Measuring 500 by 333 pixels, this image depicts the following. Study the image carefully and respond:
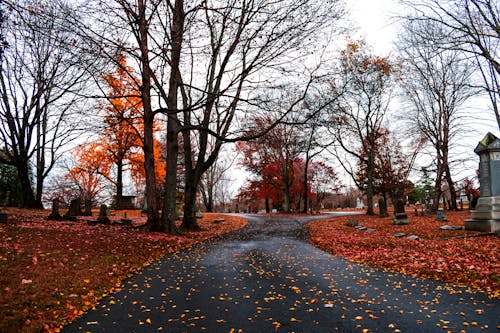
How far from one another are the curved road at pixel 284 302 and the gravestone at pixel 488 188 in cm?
684

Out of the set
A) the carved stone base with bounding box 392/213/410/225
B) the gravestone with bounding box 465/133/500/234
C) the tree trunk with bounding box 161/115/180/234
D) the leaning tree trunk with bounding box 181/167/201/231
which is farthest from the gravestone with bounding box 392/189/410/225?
the tree trunk with bounding box 161/115/180/234

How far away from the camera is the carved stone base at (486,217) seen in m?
11.3

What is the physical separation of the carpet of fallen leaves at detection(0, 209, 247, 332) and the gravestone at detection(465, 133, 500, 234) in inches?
449

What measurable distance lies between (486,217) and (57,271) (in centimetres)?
1371

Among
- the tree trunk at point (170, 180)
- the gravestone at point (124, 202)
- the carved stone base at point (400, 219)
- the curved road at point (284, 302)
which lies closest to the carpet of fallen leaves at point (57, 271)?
the curved road at point (284, 302)

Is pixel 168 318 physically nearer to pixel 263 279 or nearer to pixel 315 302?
pixel 315 302

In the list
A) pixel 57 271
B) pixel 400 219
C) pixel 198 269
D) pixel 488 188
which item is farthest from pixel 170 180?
pixel 488 188

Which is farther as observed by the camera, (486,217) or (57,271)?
(486,217)

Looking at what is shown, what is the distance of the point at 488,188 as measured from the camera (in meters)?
12.2

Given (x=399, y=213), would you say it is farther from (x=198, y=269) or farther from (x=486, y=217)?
(x=198, y=269)

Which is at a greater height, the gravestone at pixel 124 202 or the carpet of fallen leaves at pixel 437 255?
the gravestone at pixel 124 202

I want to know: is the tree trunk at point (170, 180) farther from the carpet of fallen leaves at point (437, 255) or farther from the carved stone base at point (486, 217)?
the carved stone base at point (486, 217)

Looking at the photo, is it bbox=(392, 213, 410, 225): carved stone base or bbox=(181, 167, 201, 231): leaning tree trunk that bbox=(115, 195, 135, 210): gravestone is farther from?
bbox=(392, 213, 410, 225): carved stone base

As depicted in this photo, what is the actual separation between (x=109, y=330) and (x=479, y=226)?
1316 cm
